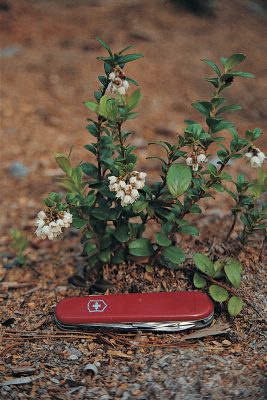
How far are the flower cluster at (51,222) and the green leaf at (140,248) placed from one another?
0.44 meters

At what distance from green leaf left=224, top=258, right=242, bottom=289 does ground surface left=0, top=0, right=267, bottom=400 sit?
0.38 ft

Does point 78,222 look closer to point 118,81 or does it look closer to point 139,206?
point 139,206

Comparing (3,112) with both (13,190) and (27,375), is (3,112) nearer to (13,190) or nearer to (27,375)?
(13,190)

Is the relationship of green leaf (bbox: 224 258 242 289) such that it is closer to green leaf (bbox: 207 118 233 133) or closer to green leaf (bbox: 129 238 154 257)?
green leaf (bbox: 129 238 154 257)

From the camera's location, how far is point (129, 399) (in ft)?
7.55

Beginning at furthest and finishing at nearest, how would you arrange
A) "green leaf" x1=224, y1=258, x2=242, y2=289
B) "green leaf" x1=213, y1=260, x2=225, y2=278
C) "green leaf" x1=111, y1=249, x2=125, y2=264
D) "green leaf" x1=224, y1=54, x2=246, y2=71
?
"green leaf" x1=111, y1=249, x2=125, y2=264 → "green leaf" x1=213, y1=260, x2=225, y2=278 → "green leaf" x1=224, y1=258, x2=242, y2=289 → "green leaf" x1=224, y1=54, x2=246, y2=71

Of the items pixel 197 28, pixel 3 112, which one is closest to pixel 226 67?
pixel 3 112

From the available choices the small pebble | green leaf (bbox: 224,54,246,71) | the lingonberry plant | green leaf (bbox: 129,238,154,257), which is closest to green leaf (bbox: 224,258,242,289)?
the lingonberry plant

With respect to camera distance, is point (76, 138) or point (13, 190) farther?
point (76, 138)

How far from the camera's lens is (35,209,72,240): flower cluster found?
94.9 inches

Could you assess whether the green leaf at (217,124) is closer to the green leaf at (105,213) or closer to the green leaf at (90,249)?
the green leaf at (105,213)

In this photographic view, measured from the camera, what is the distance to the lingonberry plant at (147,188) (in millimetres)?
2449

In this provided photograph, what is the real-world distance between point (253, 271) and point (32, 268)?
1.12 m

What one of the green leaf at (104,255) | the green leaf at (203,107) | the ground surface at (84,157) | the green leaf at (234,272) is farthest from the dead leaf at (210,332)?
the green leaf at (203,107)
